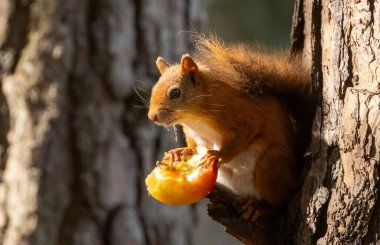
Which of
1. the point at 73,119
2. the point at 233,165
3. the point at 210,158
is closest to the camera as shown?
the point at 210,158

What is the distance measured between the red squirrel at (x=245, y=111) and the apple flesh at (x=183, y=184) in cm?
4

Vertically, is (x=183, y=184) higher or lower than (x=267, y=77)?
lower

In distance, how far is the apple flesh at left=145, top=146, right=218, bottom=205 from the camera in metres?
1.47

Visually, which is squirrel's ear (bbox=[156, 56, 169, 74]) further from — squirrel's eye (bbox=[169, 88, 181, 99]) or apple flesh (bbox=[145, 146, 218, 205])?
apple flesh (bbox=[145, 146, 218, 205])

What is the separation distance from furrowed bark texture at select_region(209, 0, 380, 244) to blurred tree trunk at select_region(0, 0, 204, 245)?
3.28 ft

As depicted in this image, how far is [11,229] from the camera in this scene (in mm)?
2459

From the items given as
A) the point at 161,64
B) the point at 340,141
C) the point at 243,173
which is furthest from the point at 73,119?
the point at 340,141

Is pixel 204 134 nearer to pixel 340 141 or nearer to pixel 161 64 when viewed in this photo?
pixel 161 64

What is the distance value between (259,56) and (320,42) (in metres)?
0.19

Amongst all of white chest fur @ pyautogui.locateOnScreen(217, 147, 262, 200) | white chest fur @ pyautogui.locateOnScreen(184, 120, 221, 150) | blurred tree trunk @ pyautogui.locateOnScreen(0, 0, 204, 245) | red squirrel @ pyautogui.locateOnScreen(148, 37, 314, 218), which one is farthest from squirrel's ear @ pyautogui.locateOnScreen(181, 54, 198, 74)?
blurred tree trunk @ pyautogui.locateOnScreen(0, 0, 204, 245)

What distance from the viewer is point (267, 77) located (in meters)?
1.60

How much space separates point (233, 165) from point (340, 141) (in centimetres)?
30

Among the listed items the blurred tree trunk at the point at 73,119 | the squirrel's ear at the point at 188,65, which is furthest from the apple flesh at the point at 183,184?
the blurred tree trunk at the point at 73,119

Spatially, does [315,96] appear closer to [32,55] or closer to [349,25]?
[349,25]
